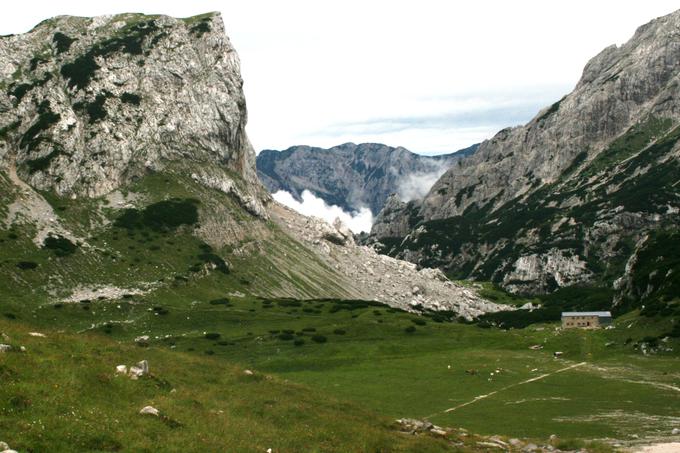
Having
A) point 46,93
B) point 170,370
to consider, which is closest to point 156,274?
point 46,93

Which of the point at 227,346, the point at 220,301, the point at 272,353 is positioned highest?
the point at 220,301

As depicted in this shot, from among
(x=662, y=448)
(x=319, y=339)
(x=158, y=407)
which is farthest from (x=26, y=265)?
(x=662, y=448)

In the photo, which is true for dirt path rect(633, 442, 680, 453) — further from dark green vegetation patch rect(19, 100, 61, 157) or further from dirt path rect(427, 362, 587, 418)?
dark green vegetation patch rect(19, 100, 61, 157)

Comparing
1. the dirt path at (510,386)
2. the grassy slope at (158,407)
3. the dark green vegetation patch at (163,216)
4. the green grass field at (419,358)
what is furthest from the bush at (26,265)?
the dirt path at (510,386)

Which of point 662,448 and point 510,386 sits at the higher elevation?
point 662,448

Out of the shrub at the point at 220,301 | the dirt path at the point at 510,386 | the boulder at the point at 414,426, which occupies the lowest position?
the shrub at the point at 220,301

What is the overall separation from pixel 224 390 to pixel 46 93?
189122 mm

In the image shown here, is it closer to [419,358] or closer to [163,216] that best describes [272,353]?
[419,358]

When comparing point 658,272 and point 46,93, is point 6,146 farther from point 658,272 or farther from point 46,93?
point 658,272

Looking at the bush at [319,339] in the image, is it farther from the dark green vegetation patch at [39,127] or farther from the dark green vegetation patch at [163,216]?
the dark green vegetation patch at [39,127]

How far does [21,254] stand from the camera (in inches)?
5591

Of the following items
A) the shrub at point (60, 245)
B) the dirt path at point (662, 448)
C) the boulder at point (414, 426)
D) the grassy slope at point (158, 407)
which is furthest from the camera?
the shrub at point (60, 245)

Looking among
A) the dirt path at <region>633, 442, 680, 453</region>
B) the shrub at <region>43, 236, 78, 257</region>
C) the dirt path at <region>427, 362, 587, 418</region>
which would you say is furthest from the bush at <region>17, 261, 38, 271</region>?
the dirt path at <region>633, 442, 680, 453</region>

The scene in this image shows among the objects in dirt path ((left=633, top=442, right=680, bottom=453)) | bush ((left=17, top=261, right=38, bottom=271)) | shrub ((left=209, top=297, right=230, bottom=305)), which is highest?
bush ((left=17, top=261, right=38, bottom=271))
